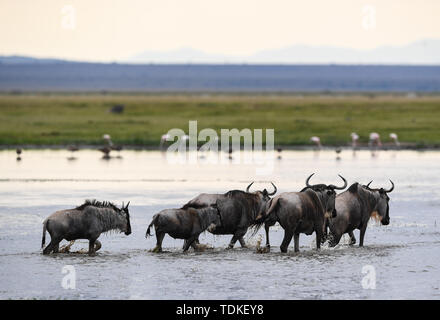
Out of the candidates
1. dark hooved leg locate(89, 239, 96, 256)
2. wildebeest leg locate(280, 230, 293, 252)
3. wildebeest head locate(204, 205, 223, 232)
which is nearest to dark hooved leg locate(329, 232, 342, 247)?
wildebeest leg locate(280, 230, 293, 252)

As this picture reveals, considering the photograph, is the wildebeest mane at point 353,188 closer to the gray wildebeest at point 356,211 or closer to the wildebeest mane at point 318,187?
the gray wildebeest at point 356,211

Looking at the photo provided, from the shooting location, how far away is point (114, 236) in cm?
1862

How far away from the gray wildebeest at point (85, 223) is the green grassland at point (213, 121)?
33186mm

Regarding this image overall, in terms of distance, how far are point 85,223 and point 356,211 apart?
510 cm

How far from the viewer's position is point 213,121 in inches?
2628

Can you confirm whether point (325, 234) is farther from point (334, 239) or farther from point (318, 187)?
point (318, 187)

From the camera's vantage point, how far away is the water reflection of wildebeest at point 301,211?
16.2 m

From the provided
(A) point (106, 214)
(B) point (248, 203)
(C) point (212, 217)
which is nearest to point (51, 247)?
(A) point (106, 214)

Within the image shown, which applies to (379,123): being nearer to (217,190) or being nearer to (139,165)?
(139,165)

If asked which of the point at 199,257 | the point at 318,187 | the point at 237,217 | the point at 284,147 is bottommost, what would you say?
the point at 199,257

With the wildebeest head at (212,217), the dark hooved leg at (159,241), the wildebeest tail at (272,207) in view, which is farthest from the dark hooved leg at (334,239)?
the dark hooved leg at (159,241)

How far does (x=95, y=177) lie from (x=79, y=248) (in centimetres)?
1426

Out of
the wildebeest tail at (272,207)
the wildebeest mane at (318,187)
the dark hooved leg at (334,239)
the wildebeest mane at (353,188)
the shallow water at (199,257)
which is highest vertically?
the wildebeest mane at (318,187)

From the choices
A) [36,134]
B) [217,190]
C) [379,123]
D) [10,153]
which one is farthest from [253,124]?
[217,190]
